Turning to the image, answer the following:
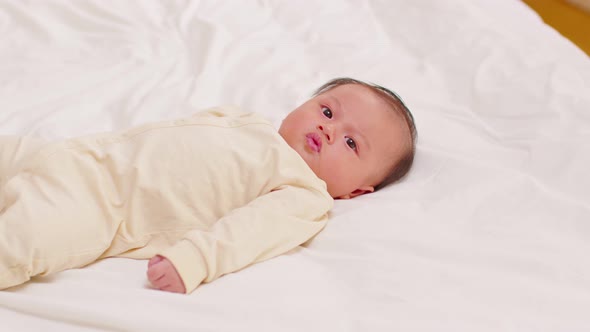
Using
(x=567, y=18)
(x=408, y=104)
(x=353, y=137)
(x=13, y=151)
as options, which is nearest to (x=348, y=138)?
(x=353, y=137)

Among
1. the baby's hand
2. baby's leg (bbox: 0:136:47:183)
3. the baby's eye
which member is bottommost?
the baby's hand

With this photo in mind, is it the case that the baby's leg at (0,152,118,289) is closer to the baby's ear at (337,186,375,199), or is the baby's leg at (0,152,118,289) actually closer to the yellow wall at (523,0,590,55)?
the baby's ear at (337,186,375,199)

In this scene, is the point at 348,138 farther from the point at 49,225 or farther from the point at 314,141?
the point at 49,225

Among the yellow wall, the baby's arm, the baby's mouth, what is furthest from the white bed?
the yellow wall

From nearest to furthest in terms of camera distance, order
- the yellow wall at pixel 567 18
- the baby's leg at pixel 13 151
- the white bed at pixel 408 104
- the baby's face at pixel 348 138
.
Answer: the white bed at pixel 408 104, the baby's leg at pixel 13 151, the baby's face at pixel 348 138, the yellow wall at pixel 567 18

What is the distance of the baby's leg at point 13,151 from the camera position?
3.54ft

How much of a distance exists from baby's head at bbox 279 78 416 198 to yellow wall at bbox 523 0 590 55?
3.62 feet

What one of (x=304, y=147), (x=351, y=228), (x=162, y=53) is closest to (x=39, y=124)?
(x=162, y=53)

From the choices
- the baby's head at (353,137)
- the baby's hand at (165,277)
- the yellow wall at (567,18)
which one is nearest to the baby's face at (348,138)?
the baby's head at (353,137)

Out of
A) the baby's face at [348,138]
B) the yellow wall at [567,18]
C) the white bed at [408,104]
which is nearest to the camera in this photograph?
the white bed at [408,104]

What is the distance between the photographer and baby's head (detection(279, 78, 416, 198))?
1.20m

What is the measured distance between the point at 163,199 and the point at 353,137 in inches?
14.6

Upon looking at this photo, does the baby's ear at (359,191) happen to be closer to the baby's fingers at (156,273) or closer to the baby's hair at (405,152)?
the baby's hair at (405,152)

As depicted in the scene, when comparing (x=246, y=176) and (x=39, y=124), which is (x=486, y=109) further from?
(x=39, y=124)
